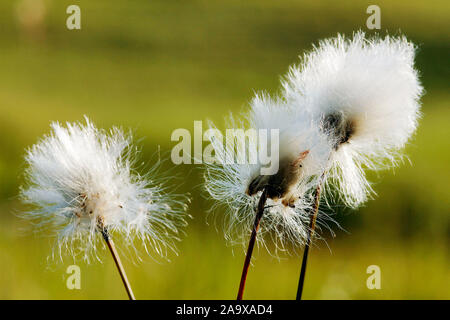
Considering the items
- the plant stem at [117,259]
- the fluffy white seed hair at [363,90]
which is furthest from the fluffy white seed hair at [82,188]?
the fluffy white seed hair at [363,90]

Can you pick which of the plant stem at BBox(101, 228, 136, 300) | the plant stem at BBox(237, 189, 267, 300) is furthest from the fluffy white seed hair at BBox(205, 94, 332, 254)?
the plant stem at BBox(101, 228, 136, 300)

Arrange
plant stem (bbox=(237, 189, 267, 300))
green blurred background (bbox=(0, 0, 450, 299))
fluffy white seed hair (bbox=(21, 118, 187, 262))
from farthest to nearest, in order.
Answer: green blurred background (bbox=(0, 0, 450, 299)) < fluffy white seed hair (bbox=(21, 118, 187, 262)) < plant stem (bbox=(237, 189, 267, 300))

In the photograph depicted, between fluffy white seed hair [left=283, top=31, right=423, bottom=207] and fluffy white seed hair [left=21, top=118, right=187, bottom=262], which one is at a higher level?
fluffy white seed hair [left=283, top=31, right=423, bottom=207]

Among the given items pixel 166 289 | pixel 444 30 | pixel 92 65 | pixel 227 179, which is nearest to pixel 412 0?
→ pixel 444 30

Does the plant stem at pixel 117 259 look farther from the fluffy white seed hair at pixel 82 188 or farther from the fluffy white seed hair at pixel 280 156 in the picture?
the fluffy white seed hair at pixel 280 156

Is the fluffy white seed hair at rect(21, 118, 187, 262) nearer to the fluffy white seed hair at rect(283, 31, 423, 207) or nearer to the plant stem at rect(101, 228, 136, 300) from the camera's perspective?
the plant stem at rect(101, 228, 136, 300)

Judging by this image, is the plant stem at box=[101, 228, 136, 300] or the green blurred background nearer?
the plant stem at box=[101, 228, 136, 300]

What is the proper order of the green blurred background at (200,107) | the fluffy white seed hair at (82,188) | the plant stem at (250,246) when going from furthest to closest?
the green blurred background at (200,107) < the fluffy white seed hair at (82,188) < the plant stem at (250,246)
